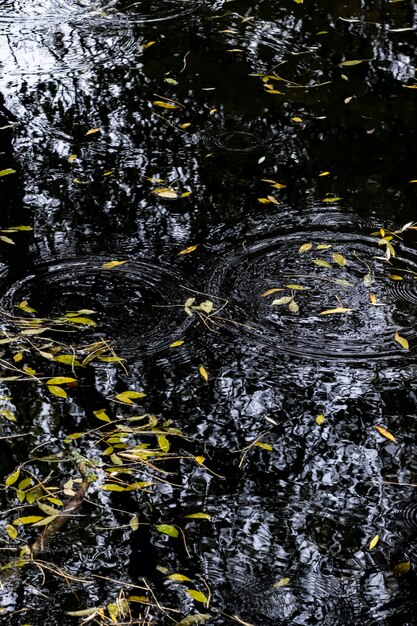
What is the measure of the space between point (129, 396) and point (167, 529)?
1.95 ft

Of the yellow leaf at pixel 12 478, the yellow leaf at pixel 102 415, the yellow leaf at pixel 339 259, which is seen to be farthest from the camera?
the yellow leaf at pixel 339 259

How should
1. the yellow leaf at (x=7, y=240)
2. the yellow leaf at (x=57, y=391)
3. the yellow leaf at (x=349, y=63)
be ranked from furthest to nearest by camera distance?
1. the yellow leaf at (x=349, y=63)
2. the yellow leaf at (x=7, y=240)
3. the yellow leaf at (x=57, y=391)

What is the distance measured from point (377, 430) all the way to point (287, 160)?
1.83 m

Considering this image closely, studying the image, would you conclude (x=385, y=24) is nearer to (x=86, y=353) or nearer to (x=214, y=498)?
(x=86, y=353)

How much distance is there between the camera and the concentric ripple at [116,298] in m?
3.14

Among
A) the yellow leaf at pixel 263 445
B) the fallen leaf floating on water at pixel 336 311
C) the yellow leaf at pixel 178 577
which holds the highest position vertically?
the fallen leaf floating on water at pixel 336 311

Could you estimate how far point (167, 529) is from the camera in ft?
7.91

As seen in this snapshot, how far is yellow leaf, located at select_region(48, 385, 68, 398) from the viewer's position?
2891 millimetres

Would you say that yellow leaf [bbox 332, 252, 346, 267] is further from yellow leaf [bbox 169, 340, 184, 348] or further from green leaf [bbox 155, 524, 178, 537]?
green leaf [bbox 155, 524, 178, 537]

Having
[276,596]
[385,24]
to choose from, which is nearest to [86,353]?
[276,596]

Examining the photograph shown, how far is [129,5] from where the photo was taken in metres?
5.72


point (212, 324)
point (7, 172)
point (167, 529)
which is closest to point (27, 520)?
point (167, 529)

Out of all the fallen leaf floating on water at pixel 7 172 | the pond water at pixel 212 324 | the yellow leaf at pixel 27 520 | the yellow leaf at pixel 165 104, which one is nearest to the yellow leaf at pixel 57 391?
the pond water at pixel 212 324

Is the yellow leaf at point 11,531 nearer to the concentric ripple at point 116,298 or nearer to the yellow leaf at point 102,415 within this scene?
the yellow leaf at point 102,415
